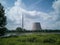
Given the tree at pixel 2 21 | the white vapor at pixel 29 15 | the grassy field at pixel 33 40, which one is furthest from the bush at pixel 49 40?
the tree at pixel 2 21

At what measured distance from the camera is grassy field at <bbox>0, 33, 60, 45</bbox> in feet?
10.7

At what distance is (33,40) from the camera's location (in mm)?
3305

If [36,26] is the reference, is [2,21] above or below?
above

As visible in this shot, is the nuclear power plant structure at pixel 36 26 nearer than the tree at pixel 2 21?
Yes

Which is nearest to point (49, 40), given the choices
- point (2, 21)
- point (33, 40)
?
point (33, 40)

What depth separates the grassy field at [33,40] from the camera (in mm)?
3248

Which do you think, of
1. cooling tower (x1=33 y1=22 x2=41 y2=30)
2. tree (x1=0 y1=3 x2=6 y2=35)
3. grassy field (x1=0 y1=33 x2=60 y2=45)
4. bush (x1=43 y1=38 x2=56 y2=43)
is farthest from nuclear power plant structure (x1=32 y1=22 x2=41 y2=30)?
tree (x1=0 y1=3 x2=6 y2=35)

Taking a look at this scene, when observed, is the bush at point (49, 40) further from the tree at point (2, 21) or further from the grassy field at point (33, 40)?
the tree at point (2, 21)

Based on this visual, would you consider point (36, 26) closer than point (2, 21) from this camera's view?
Yes

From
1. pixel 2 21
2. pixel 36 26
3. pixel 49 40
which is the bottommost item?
pixel 49 40

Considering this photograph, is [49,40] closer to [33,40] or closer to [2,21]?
[33,40]

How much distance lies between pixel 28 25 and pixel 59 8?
93cm

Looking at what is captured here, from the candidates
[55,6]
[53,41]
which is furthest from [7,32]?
[55,6]

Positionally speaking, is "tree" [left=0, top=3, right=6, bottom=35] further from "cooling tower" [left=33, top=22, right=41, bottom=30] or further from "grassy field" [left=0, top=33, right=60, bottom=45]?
"cooling tower" [left=33, top=22, right=41, bottom=30]
